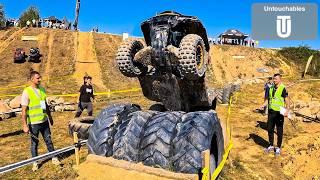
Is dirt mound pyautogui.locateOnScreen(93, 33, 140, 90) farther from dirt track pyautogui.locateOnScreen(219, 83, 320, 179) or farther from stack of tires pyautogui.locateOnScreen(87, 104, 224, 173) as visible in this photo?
stack of tires pyautogui.locateOnScreen(87, 104, 224, 173)

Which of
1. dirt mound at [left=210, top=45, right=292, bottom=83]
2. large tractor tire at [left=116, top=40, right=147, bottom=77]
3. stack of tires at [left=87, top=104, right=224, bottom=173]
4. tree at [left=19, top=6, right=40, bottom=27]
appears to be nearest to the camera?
stack of tires at [left=87, top=104, right=224, bottom=173]

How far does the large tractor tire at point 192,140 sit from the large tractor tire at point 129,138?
0.72 metres

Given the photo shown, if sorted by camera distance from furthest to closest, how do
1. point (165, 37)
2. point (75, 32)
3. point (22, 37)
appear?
point (75, 32) → point (22, 37) → point (165, 37)

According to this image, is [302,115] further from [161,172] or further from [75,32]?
[75,32]

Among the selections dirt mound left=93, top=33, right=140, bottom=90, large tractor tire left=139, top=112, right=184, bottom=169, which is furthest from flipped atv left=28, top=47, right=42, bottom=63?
large tractor tire left=139, top=112, right=184, bottom=169

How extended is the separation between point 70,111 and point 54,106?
0.78 metres

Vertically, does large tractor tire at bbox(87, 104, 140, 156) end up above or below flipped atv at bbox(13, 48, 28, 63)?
below

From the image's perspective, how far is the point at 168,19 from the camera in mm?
7449

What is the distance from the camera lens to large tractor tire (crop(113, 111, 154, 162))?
6422mm

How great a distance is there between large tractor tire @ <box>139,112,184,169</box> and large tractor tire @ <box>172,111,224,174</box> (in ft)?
0.37

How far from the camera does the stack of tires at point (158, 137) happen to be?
6.03 m

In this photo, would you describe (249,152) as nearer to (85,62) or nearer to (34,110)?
(34,110)

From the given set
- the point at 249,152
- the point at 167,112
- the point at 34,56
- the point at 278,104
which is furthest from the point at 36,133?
the point at 34,56

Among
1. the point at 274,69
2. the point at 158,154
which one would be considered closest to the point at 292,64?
Result: the point at 274,69
